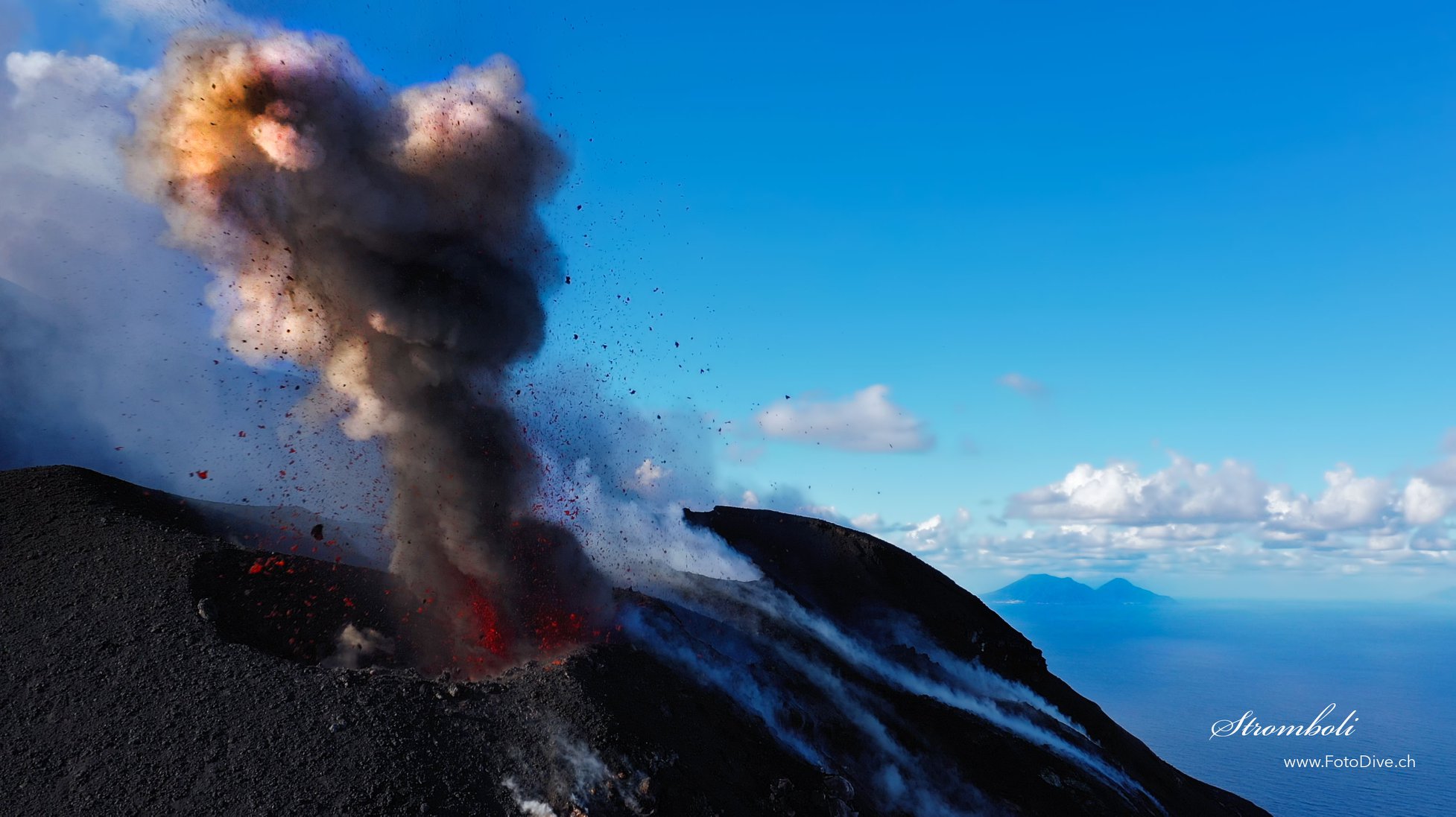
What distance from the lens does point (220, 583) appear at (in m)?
31.9

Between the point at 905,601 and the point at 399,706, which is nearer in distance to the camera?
the point at 399,706

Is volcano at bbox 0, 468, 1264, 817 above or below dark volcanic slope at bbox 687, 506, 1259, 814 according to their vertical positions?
below

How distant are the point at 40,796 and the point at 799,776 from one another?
22.9m

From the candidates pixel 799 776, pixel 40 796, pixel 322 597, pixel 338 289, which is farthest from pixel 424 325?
pixel 799 776

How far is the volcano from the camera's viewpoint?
73.3 ft

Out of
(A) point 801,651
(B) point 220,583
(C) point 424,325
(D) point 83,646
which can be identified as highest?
(C) point 424,325

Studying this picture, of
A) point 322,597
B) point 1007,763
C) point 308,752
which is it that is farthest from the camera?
point 1007,763

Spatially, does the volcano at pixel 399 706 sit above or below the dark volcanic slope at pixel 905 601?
below

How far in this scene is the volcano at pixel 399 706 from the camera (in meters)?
22.3

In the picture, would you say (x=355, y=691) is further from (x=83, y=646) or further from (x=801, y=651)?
(x=801, y=651)

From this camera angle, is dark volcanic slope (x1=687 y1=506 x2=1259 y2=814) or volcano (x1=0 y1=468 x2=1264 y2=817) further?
dark volcanic slope (x1=687 y1=506 x2=1259 y2=814)

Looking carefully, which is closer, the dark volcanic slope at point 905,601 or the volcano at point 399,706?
the volcano at point 399,706

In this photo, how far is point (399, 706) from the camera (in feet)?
81.4

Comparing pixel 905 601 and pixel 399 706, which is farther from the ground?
pixel 905 601
